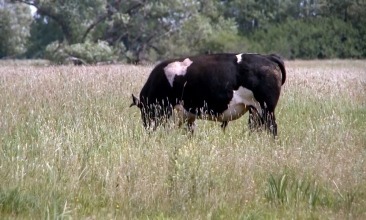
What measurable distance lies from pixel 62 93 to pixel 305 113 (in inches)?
173

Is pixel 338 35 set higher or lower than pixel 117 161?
lower

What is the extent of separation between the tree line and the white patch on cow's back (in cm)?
2329

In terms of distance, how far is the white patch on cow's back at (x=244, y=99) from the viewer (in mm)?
9852

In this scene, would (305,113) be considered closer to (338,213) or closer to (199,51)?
(338,213)

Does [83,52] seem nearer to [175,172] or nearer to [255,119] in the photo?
[255,119]

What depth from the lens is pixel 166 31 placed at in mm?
39062

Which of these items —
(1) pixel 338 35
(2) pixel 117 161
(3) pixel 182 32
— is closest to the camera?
(2) pixel 117 161

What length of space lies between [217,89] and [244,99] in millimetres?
410

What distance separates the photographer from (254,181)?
22.5 ft

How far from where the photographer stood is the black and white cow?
32.0 feet

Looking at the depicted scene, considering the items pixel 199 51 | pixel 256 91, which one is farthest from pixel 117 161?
pixel 199 51

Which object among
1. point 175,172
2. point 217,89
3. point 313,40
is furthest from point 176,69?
point 313,40

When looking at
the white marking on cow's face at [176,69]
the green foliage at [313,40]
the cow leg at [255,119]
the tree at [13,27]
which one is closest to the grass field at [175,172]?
the cow leg at [255,119]

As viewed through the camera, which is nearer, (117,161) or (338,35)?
(117,161)
